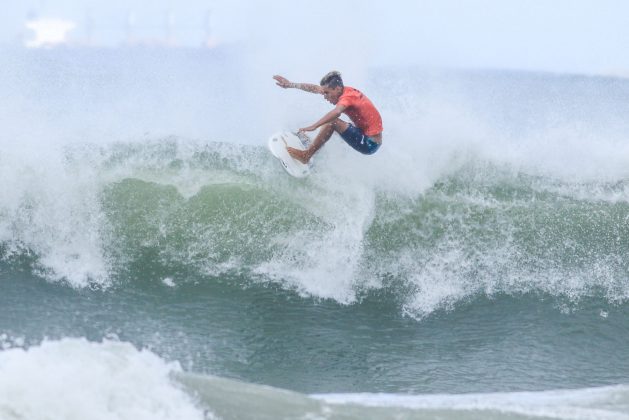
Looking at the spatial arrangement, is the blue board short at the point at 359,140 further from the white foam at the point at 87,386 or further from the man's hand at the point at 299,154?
the white foam at the point at 87,386

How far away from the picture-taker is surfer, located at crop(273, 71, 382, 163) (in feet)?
22.7

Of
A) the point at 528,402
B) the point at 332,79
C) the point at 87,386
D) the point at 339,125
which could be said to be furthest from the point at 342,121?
the point at 87,386

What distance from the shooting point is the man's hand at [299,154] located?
7.50m

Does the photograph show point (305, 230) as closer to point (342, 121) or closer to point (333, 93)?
point (342, 121)

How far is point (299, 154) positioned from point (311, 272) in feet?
4.48

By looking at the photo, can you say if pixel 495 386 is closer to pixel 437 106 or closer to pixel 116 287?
pixel 116 287

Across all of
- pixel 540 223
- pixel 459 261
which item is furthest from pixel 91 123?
pixel 540 223

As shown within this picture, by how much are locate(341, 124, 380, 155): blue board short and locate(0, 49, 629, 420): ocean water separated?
50 cm

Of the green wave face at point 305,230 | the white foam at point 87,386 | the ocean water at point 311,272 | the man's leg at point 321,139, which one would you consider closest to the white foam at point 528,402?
the ocean water at point 311,272

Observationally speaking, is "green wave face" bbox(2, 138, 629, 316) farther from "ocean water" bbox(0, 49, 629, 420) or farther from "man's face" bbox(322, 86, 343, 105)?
"man's face" bbox(322, 86, 343, 105)

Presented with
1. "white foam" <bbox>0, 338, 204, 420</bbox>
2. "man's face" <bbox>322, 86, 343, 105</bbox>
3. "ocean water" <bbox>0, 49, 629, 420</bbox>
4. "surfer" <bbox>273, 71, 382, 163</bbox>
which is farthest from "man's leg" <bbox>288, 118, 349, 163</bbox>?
"white foam" <bbox>0, 338, 204, 420</bbox>

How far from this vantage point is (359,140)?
7.29 metres

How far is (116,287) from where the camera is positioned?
6.48 metres

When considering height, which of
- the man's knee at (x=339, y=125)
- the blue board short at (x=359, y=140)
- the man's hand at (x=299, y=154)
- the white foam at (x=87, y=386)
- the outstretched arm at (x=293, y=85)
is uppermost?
the outstretched arm at (x=293, y=85)
